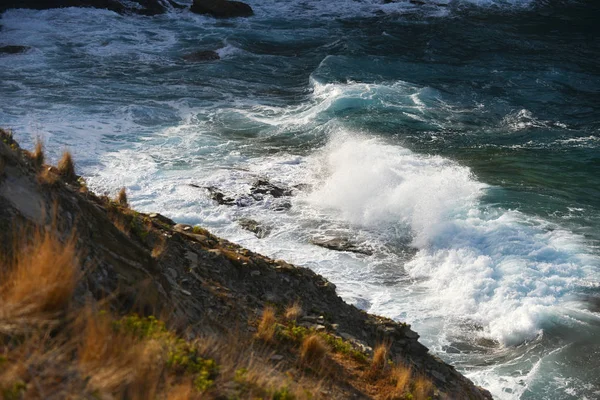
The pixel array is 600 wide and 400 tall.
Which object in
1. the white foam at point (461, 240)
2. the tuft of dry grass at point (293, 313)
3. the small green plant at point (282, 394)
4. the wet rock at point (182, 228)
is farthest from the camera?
the white foam at point (461, 240)

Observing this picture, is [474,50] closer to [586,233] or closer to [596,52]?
[596,52]

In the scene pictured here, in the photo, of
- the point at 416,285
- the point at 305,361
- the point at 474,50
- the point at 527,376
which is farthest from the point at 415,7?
the point at 305,361

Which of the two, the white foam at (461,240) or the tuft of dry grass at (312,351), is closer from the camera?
the tuft of dry grass at (312,351)

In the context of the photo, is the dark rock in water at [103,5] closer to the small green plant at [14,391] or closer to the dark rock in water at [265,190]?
the dark rock in water at [265,190]

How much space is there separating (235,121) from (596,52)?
61.1 feet

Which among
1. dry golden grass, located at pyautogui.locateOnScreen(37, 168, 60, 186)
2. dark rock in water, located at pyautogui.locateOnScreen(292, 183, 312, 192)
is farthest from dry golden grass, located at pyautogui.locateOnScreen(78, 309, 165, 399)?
dark rock in water, located at pyautogui.locateOnScreen(292, 183, 312, 192)

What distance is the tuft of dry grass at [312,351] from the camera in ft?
20.1

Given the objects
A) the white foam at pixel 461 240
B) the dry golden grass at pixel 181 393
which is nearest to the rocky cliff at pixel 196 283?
the dry golden grass at pixel 181 393

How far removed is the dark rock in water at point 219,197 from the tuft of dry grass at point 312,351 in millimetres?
8640

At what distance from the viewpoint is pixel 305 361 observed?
610 cm

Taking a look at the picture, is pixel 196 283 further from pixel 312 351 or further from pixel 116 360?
pixel 116 360

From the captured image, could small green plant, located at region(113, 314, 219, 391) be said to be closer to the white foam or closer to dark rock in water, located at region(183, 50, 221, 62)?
the white foam

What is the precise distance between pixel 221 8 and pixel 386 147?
19947 millimetres

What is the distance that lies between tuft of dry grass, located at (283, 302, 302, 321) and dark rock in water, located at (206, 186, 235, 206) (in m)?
7.32
